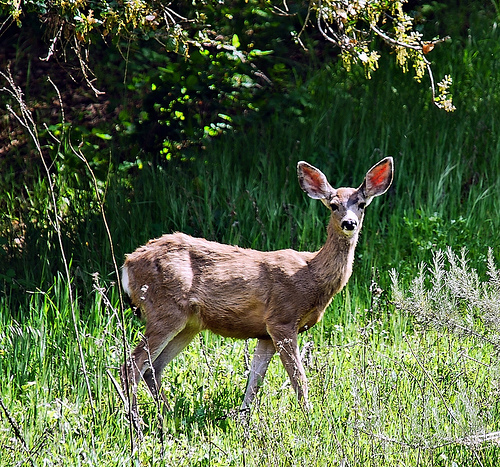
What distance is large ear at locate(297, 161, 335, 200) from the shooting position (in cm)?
595

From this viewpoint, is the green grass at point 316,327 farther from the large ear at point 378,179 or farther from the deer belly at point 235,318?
the large ear at point 378,179

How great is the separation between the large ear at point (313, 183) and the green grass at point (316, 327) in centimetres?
83

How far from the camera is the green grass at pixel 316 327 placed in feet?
14.9

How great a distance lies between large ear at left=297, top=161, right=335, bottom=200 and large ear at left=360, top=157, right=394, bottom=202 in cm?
25

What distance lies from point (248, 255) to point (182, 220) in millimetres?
1930

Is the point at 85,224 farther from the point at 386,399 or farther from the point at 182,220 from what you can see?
the point at 386,399

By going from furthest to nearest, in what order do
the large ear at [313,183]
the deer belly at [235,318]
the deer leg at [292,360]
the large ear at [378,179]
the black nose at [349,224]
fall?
the large ear at [313,183] < the large ear at [378,179] < the deer belly at [235,318] < the black nose at [349,224] < the deer leg at [292,360]

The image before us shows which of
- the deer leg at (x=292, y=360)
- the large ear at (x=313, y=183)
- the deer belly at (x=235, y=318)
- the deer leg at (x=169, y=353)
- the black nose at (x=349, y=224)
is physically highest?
the large ear at (x=313, y=183)

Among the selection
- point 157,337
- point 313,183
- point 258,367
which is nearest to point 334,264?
point 313,183

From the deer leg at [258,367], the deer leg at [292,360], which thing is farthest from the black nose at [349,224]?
the deer leg at [258,367]

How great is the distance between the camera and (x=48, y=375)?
5684 mm

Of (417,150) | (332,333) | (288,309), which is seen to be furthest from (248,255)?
(417,150)

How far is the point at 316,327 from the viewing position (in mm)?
6727

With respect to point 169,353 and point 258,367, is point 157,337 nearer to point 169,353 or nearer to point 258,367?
point 169,353
